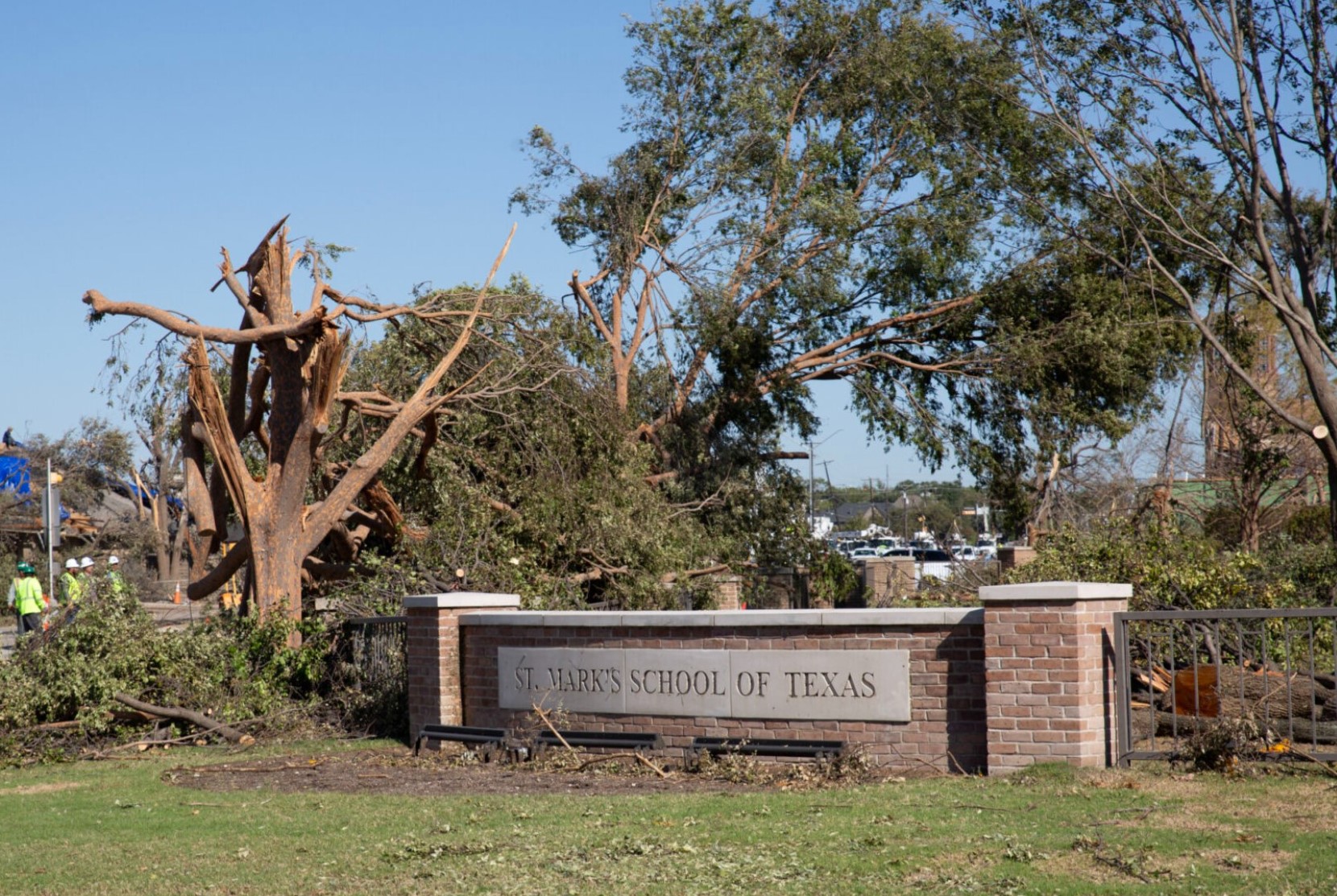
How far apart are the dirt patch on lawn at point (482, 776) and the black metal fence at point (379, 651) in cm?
156

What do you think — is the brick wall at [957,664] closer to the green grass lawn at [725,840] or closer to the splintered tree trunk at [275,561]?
the green grass lawn at [725,840]

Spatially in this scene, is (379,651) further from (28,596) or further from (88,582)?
(28,596)

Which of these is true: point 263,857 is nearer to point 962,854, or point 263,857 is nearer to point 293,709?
point 962,854

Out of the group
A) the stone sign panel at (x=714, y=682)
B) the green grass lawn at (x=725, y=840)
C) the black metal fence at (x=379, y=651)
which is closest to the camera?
the green grass lawn at (x=725, y=840)

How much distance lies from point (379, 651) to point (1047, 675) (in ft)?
21.9

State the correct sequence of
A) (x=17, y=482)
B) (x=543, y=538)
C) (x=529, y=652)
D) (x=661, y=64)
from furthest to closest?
(x=17, y=482)
(x=661, y=64)
(x=543, y=538)
(x=529, y=652)

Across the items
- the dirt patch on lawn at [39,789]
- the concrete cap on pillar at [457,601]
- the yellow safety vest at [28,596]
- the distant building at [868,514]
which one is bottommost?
the dirt patch on lawn at [39,789]

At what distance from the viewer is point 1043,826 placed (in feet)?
23.6

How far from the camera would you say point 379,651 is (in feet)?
42.6

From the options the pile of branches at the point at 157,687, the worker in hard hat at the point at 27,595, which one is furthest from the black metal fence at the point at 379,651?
the worker in hard hat at the point at 27,595

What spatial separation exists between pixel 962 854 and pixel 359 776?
5.15m

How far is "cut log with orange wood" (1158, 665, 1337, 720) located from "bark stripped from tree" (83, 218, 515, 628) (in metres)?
8.36

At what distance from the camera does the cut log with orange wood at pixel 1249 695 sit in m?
9.72

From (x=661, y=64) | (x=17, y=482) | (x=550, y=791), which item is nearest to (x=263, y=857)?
(x=550, y=791)
